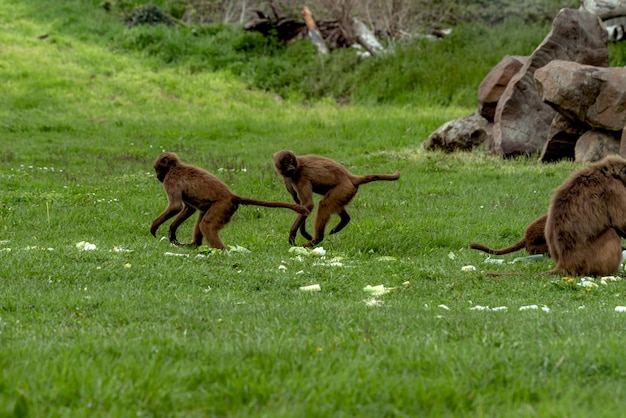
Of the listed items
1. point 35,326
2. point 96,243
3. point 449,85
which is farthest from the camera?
point 449,85

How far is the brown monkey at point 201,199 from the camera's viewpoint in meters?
11.2

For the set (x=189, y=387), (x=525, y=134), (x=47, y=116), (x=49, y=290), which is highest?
(x=189, y=387)

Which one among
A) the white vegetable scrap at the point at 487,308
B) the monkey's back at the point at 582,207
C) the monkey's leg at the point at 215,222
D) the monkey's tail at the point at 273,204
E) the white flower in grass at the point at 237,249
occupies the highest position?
the monkey's back at the point at 582,207

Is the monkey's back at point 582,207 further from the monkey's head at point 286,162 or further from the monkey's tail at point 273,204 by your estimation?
the monkey's head at point 286,162

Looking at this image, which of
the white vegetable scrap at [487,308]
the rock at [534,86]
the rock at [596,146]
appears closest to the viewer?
→ the white vegetable scrap at [487,308]

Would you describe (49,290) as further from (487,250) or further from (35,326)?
(487,250)

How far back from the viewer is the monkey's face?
12.1 metres

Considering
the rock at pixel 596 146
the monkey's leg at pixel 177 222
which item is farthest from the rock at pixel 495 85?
the monkey's leg at pixel 177 222

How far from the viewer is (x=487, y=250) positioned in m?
10.9

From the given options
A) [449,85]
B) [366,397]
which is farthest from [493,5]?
[366,397]

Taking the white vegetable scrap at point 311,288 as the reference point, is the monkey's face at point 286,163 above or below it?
above

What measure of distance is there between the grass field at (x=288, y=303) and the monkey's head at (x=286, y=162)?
1.07m

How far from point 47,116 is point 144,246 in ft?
56.6

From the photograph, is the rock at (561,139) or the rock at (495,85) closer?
the rock at (561,139)
